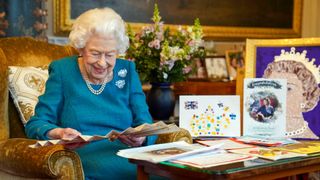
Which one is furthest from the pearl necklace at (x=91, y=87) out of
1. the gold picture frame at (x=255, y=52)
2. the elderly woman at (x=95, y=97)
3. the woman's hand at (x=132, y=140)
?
the gold picture frame at (x=255, y=52)

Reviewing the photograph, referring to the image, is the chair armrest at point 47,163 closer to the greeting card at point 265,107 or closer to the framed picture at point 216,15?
the greeting card at point 265,107

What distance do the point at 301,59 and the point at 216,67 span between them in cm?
186

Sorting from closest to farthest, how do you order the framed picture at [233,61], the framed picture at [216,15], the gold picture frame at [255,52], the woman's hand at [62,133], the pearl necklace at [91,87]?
the woman's hand at [62,133], the pearl necklace at [91,87], the gold picture frame at [255,52], the framed picture at [216,15], the framed picture at [233,61]

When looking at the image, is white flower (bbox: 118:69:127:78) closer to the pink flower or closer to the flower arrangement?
the flower arrangement

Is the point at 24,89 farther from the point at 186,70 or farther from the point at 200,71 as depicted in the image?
the point at 200,71

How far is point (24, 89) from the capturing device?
235 cm

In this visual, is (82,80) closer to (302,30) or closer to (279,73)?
(279,73)

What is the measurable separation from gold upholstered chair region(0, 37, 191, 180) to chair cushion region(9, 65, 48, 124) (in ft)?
0.13

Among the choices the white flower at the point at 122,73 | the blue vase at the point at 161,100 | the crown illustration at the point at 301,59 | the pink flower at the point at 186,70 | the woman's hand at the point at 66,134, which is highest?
the crown illustration at the point at 301,59

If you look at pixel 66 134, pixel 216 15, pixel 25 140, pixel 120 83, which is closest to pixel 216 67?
pixel 216 15

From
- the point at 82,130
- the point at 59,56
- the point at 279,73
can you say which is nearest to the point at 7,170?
the point at 82,130

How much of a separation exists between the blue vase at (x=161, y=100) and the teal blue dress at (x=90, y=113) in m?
0.62

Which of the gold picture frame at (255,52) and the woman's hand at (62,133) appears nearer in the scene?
the woman's hand at (62,133)

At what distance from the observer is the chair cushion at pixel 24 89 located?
2328 millimetres
